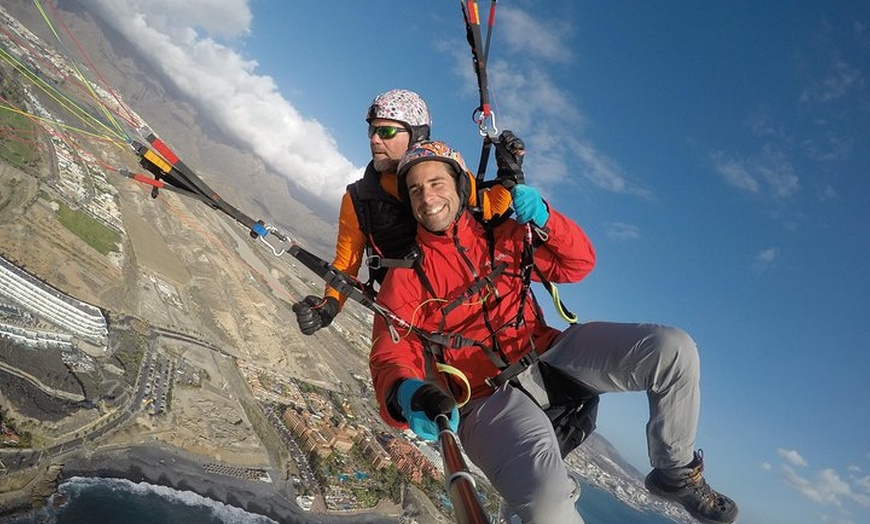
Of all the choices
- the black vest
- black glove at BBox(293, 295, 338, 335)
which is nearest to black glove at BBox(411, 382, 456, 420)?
black glove at BBox(293, 295, 338, 335)

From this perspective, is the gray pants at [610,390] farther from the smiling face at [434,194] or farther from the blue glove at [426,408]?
the smiling face at [434,194]

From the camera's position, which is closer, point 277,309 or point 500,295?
point 500,295

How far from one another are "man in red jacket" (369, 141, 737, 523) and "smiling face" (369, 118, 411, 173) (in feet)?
2.51

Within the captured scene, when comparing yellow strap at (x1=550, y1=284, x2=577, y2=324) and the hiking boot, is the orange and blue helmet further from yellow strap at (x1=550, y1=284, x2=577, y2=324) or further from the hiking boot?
the hiking boot

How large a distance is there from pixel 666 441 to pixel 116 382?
37685mm

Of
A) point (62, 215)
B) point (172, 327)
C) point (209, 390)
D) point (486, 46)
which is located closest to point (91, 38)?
point (62, 215)

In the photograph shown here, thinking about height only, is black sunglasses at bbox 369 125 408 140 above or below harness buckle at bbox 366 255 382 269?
above

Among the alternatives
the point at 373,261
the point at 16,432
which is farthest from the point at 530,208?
the point at 16,432

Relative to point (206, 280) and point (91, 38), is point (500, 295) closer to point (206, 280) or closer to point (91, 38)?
point (206, 280)

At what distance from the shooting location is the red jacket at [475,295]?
279 centimetres

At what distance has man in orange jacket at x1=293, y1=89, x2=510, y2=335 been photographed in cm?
372

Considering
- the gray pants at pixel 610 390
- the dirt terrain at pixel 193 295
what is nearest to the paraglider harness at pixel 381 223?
the gray pants at pixel 610 390

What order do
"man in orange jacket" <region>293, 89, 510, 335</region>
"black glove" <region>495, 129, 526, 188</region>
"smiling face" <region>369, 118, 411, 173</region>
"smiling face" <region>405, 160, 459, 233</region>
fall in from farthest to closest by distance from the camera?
"smiling face" <region>369, 118, 411, 173</region> < "man in orange jacket" <region>293, 89, 510, 335</region> < "black glove" <region>495, 129, 526, 188</region> < "smiling face" <region>405, 160, 459, 233</region>

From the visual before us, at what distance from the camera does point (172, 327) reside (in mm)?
40562
